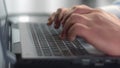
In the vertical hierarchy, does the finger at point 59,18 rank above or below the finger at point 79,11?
below

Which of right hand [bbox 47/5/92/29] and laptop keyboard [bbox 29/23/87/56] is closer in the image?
laptop keyboard [bbox 29/23/87/56]

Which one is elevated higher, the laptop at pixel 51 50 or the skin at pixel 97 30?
the skin at pixel 97 30

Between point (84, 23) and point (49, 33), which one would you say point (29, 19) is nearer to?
point (49, 33)

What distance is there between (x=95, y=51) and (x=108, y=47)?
0.8 inches

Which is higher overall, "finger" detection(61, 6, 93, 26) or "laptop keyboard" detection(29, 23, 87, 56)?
"finger" detection(61, 6, 93, 26)

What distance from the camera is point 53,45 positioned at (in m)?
0.45

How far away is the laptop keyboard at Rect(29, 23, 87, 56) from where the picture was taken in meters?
0.41

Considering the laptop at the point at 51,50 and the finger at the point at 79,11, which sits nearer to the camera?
the laptop at the point at 51,50

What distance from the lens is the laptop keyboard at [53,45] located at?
41 centimetres

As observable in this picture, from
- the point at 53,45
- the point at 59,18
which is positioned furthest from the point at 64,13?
the point at 53,45

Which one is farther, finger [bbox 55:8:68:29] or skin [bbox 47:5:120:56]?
finger [bbox 55:8:68:29]

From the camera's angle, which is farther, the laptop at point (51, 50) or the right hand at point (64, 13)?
the right hand at point (64, 13)

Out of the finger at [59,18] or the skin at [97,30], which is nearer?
the skin at [97,30]

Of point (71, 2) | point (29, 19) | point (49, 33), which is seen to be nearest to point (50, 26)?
point (49, 33)
